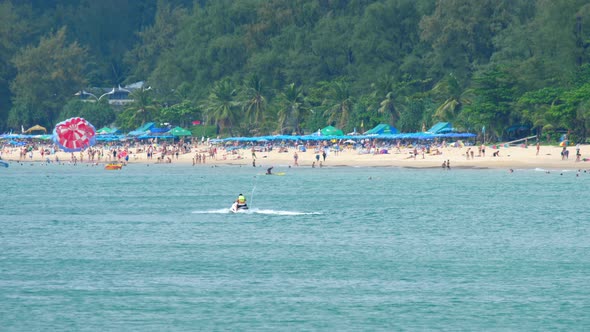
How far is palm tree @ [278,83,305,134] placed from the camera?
451 ft

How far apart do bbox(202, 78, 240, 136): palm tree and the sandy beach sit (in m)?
9.76

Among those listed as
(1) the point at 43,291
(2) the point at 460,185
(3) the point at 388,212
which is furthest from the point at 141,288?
(2) the point at 460,185

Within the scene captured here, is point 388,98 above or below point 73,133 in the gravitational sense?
above

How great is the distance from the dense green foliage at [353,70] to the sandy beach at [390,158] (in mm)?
4462

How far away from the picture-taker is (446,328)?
3159cm

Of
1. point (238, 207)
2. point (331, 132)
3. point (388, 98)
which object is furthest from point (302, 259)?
point (388, 98)

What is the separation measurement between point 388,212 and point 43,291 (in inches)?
1176

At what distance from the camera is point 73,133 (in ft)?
372

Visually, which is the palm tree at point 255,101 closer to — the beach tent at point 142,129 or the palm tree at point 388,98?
the palm tree at point 388,98

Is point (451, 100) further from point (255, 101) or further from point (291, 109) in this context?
point (255, 101)

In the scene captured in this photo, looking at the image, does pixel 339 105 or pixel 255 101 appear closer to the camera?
pixel 339 105

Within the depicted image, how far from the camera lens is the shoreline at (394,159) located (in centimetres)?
9456

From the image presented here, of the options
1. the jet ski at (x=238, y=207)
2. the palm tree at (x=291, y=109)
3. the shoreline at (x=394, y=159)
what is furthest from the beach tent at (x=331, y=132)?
the jet ski at (x=238, y=207)

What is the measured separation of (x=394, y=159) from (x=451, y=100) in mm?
15906
